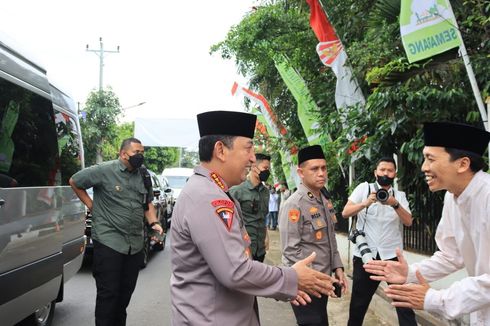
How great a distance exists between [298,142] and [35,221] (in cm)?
874

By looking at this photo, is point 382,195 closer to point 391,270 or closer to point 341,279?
point 341,279

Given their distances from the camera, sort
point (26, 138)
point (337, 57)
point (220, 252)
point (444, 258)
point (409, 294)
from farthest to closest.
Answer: point (337, 57) < point (26, 138) < point (444, 258) < point (409, 294) < point (220, 252)

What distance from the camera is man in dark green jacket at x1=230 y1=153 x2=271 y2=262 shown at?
5934 mm

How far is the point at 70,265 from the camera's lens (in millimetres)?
5469

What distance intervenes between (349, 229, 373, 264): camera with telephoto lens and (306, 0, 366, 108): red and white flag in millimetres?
3328

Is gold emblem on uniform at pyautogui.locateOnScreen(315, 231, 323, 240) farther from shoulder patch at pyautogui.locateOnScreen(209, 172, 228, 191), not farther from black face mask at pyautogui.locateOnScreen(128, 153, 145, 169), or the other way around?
black face mask at pyautogui.locateOnScreen(128, 153, 145, 169)

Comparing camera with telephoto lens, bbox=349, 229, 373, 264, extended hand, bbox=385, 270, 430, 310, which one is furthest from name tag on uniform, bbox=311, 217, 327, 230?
extended hand, bbox=385, 270, 430, 310

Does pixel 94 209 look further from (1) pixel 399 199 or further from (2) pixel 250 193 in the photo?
(1) pixel 399 199

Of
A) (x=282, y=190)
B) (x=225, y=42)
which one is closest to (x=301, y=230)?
(x=225, y=42)

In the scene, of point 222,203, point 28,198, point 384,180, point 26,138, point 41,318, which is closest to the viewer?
point 222,203

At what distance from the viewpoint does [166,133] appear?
1833cm

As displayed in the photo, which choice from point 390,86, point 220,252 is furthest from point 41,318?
point 390,86

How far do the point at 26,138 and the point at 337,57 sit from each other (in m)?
5.07

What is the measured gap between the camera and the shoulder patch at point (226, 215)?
7.11ft
